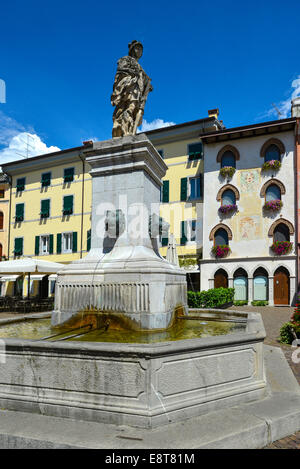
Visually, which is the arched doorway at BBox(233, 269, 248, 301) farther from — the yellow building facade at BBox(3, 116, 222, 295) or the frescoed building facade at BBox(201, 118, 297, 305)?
the yellow building facade at BBox(3, 116, 222, 295)

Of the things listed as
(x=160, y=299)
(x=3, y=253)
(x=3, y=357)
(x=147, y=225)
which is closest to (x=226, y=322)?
(x=160, y=299)

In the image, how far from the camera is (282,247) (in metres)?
25.1

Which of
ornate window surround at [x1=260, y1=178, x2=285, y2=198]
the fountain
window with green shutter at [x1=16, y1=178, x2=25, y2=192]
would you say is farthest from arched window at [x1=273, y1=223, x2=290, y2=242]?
window with green shutter at [x1=16, y1=178, x2=25, y2=192]

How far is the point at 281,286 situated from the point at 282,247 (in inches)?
105

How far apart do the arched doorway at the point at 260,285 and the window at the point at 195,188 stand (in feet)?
25.1

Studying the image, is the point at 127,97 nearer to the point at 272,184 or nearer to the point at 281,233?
the point at 281,233

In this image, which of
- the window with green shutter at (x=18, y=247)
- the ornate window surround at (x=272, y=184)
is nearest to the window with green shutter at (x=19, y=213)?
the window with green shutter at (x=18, y=247)

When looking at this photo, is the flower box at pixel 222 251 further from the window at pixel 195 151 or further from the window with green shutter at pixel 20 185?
the window with green shutter at pixel 20 185

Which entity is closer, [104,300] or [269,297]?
[104,300]

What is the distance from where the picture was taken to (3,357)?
4.18 m

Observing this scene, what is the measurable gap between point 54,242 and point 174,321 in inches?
1139

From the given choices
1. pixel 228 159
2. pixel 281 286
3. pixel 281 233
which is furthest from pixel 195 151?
pixel 281 286

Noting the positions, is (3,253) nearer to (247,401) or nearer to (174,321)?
(174,321)
